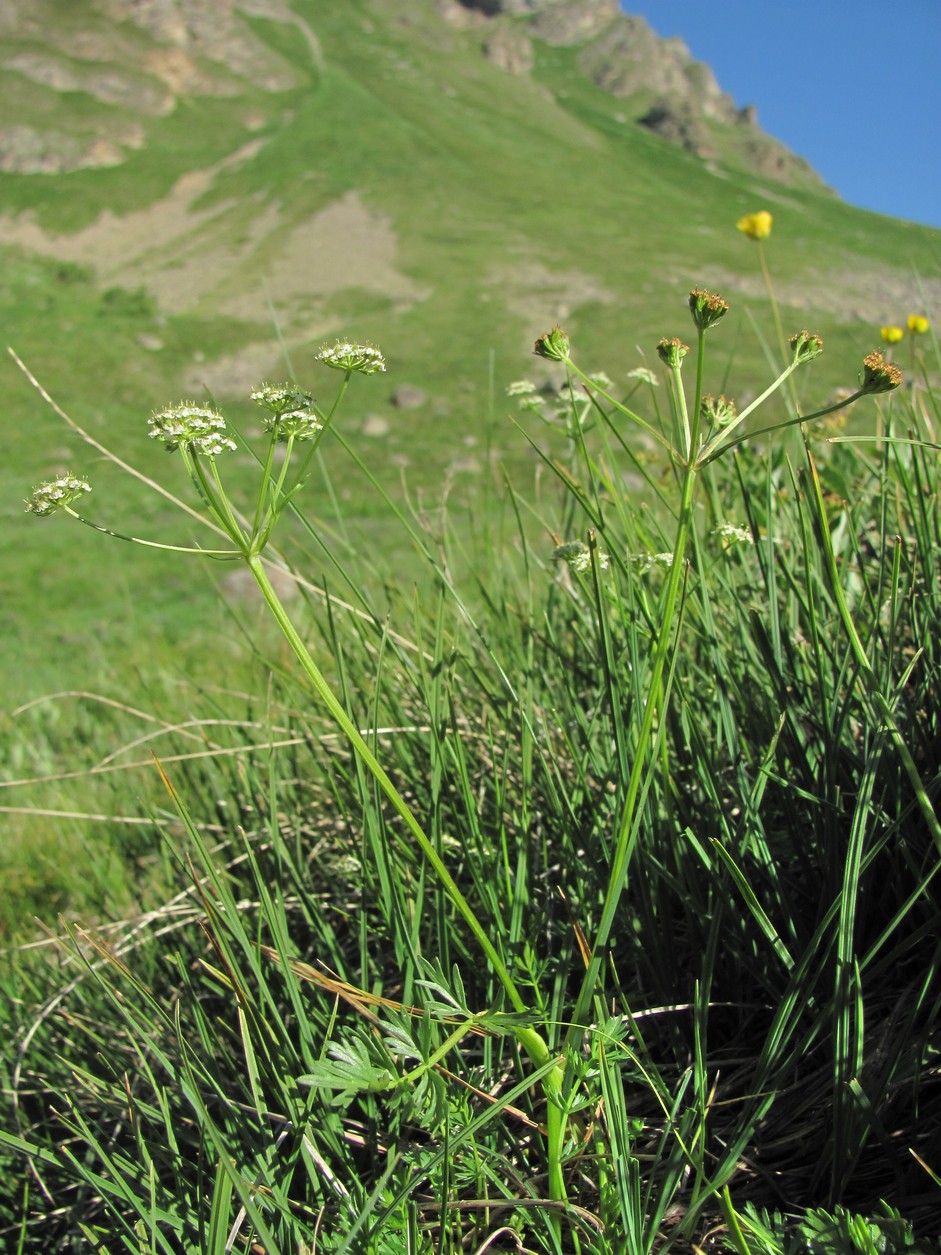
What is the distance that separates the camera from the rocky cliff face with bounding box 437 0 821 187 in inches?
2341

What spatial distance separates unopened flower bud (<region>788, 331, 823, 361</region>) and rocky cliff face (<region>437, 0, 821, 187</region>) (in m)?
66.7

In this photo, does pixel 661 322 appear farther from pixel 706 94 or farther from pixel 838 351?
pixel 706 94

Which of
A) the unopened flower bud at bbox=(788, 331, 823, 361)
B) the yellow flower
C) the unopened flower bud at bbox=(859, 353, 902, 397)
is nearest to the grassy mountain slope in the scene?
the yellow flower

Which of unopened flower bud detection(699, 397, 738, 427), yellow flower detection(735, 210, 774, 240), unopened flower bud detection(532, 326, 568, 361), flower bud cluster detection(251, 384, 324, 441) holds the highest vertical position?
yellow flower detection(735, 210, 774, 240)

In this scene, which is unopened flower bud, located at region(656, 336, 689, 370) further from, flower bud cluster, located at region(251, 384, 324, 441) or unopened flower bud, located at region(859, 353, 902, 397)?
flower bud cluster, located at region(251, 384, 324, 441)

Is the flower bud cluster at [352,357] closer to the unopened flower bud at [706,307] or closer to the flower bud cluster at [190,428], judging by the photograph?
the flower bud cluster at [190,428]

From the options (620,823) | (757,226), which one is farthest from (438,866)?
(757,226)

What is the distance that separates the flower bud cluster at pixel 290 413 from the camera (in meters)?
0.79

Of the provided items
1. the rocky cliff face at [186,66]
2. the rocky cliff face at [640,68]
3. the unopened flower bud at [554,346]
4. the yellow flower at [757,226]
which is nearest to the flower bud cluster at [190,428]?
the unopened flower bud at [554,346]

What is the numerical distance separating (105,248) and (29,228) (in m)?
3.07

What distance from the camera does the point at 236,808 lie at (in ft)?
4.63

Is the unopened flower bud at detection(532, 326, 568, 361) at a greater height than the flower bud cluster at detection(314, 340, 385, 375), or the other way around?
the unopened flower bud at detection(532, 326, 568, 361)

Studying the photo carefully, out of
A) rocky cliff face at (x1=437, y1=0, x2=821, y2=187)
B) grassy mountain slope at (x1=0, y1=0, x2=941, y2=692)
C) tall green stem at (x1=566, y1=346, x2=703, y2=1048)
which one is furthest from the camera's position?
rocky cliff face at (x1=437, y1=0, x2=821, y2=187)

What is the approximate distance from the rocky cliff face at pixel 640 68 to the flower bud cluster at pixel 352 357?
66.8m
